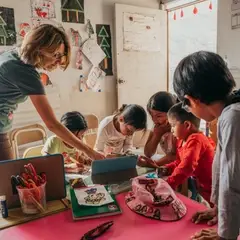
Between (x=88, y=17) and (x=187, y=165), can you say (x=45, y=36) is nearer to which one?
(x=187, y=165)

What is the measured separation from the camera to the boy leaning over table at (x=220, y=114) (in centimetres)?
66

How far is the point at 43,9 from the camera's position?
2.98 m

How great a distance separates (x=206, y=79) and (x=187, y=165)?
66cm

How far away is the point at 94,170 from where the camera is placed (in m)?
1.32

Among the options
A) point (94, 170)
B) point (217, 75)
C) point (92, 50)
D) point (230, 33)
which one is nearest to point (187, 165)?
point (94, 170)

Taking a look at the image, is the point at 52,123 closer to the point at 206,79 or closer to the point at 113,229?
the point at 113,229

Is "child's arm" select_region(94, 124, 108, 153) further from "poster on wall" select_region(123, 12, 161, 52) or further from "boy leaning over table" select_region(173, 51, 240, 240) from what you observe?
"poster on wall" select_region(123, 12, 161, 52)

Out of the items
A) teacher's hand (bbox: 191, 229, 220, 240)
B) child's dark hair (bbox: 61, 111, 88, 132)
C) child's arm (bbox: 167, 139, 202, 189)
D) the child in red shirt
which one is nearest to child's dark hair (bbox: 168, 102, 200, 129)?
the child in red shirt

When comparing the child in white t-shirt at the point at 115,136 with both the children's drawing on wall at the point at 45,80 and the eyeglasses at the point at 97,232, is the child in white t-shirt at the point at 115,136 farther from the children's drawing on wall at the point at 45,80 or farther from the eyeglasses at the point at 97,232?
the children's drawing on wall at the point at 45,80

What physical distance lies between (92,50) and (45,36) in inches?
78.0

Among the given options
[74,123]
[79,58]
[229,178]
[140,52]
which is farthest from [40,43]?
[140,52]

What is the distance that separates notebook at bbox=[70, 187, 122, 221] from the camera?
3.04ft

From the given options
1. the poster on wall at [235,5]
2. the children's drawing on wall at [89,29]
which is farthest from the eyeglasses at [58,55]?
the poster on wall at [235,5]

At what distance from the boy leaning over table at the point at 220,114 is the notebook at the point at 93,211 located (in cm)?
26
